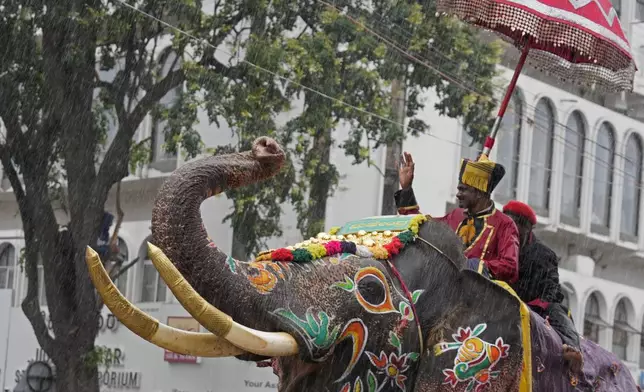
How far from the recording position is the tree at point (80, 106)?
47.7 ft

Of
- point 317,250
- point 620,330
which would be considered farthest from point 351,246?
point 620,330

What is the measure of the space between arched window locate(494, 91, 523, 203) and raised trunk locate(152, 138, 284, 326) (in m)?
17.3

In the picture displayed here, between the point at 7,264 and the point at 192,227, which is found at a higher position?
the point at 192,227

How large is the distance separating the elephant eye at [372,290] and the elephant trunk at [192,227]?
71 cm

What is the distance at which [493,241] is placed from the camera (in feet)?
19.9

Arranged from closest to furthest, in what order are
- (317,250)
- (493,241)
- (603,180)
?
(317,250), (493,241), (603,180)

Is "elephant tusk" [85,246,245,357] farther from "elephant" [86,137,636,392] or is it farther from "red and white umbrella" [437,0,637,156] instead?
"red and white umbrella" [437,0,637,156]

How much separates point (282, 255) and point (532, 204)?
1874cm

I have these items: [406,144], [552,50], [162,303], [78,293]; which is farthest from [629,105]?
[552,50]

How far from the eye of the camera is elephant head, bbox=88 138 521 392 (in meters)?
4.54

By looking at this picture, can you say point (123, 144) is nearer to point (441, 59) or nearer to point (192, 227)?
point (441, 59)

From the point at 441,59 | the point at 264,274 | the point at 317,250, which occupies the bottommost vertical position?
the point at 264,274

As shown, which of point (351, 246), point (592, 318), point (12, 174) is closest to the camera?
point (351, 246)

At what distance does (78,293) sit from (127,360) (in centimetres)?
766
